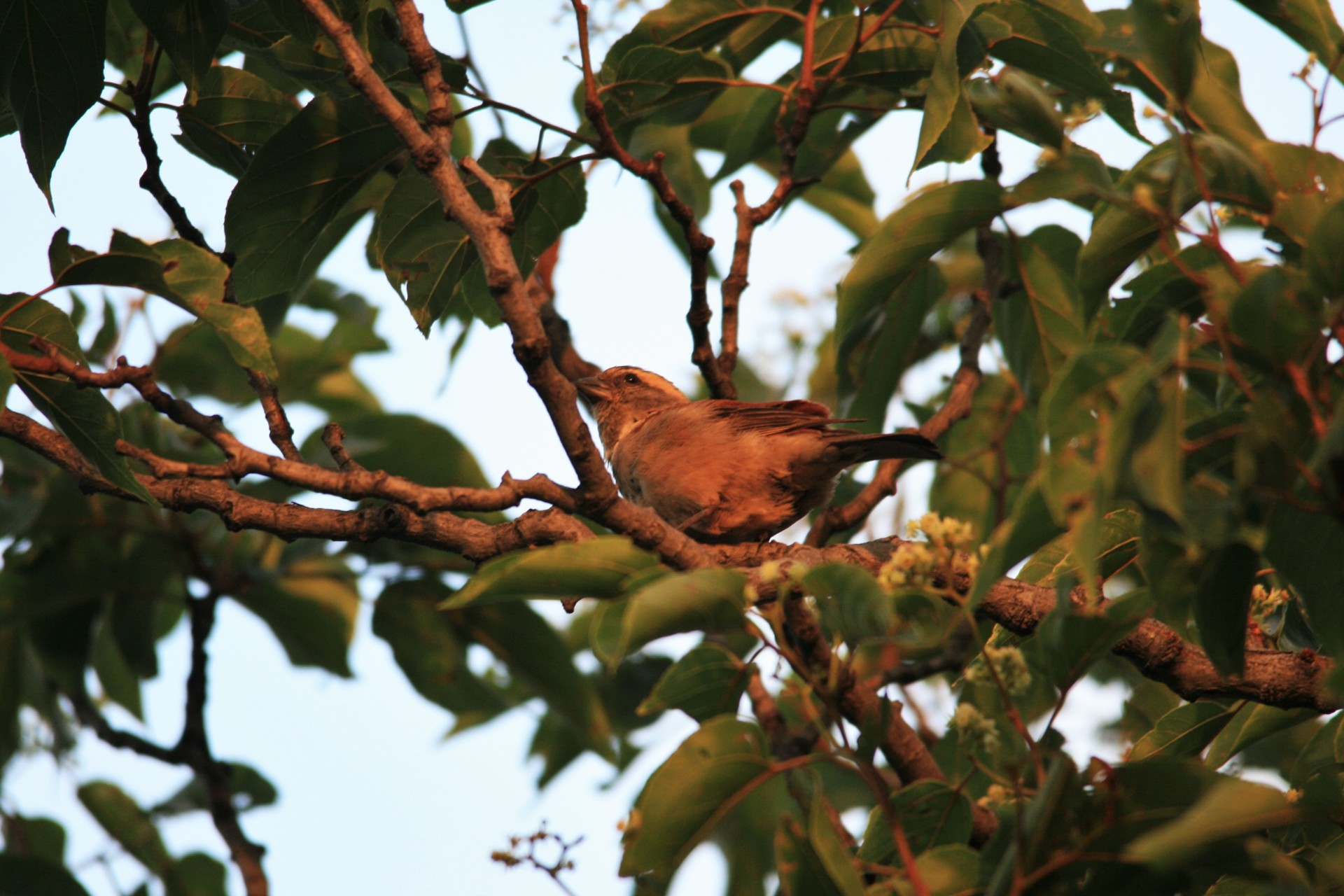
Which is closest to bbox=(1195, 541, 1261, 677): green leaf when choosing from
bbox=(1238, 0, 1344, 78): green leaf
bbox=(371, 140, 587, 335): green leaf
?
bbox=(1238, 0, 1344, 78): green leaf

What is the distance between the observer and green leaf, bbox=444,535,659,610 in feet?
5.88

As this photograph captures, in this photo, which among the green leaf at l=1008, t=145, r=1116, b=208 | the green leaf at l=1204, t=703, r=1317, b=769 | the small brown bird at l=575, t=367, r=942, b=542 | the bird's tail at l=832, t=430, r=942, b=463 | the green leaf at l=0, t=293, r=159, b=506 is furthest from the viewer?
the small brown bird at l=575, t=367, r=942, b=542

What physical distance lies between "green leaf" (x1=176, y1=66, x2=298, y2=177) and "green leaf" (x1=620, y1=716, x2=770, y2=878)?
2.23m

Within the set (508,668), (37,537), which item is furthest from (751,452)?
(37,537)

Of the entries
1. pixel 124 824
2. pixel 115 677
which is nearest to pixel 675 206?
pixel 124 824

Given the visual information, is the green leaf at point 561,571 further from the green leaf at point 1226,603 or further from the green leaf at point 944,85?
the green leaf at point 944,85

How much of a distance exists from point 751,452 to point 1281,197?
2.76 meters

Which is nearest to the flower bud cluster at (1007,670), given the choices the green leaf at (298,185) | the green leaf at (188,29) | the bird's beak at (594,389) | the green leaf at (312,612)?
the green leaf at (298,185)

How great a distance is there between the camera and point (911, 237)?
234cm

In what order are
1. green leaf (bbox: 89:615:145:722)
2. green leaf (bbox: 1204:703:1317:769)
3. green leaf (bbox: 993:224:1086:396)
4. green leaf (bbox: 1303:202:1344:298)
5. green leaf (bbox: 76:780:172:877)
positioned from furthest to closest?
green leaf (bbox: 89:615:145:722), green leaf (bbox: 76:780:172:877), green leaf (bbox: 993:224:1086:396), green leaf (bbox: 1204:703:1317:769), green leaf (bbox: 1303:202:1344:298)

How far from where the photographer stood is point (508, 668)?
502 cm

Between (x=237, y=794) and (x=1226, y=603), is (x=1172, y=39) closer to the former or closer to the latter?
(x=1226, y=603)

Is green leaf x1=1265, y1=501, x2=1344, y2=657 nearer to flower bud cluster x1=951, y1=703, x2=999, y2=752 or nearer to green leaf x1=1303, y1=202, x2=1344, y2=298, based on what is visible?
green leaf x1=1303, y1=202, x2=1344, y2=298

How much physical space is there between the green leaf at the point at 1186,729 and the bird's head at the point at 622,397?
10.7 feet
